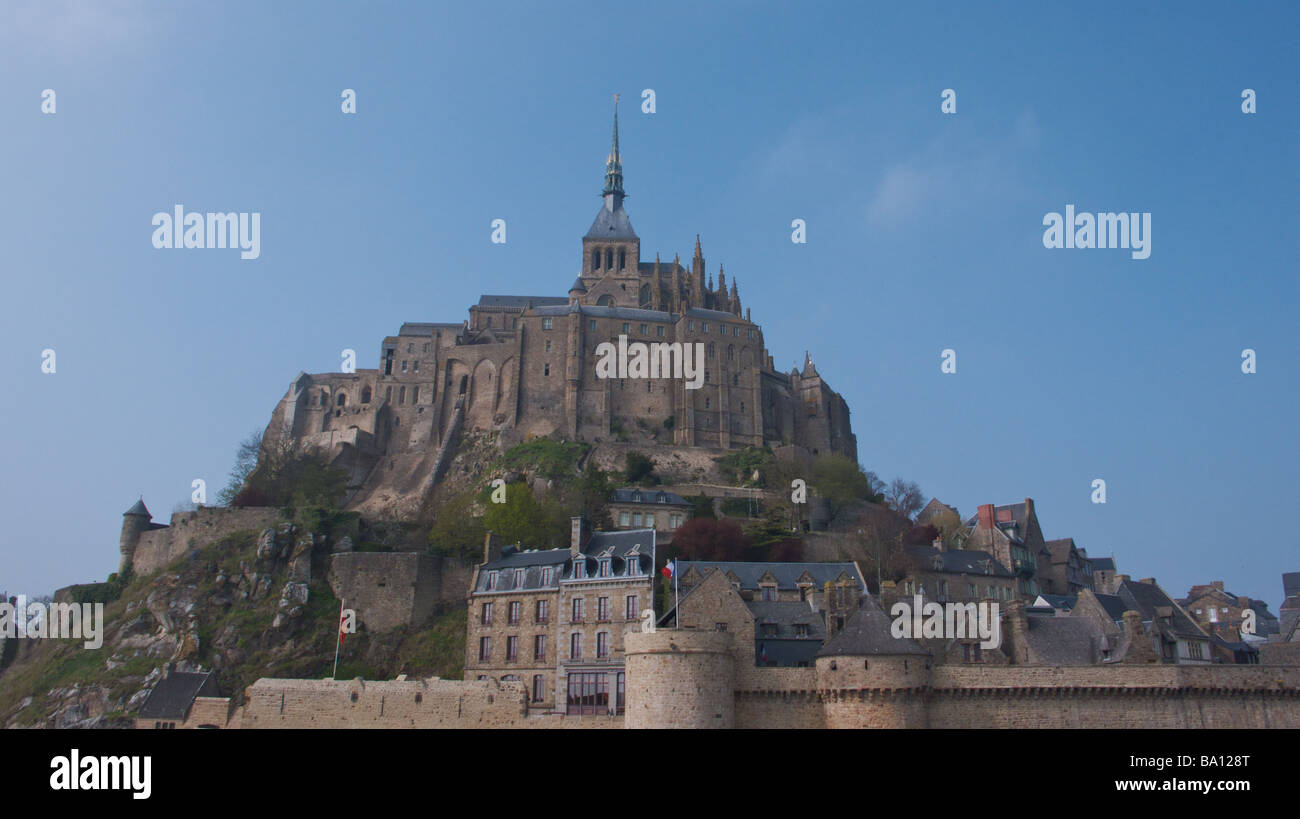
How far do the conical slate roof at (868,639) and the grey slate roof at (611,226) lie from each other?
70927mm

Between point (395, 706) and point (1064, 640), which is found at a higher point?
point (1064, 640)

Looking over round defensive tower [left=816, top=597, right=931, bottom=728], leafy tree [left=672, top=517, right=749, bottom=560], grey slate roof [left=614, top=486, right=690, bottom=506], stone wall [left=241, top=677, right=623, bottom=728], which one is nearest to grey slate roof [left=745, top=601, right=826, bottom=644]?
round defensive tower [left=816, top=597, right=931, bottom=728]

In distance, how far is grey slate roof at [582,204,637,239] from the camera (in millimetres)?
101125

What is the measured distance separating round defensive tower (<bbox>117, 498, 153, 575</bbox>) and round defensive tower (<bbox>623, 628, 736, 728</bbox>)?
4050 centimetres

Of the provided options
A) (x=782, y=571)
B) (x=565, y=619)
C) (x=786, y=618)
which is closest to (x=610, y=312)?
(x=782, y=571)

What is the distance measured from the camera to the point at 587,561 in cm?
4166

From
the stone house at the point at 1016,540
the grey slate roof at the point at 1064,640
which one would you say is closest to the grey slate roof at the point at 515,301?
the stone house at the point at 1016,540

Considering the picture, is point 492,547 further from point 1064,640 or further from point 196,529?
point 1064,640

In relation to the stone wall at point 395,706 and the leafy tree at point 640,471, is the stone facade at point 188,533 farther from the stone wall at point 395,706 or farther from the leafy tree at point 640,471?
the leafy tree at point 640,471

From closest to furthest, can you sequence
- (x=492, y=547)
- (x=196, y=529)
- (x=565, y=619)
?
(x=565, y=619) → (x=492, y=547) → (x=196, y=529)

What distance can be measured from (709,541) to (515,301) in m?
51.9

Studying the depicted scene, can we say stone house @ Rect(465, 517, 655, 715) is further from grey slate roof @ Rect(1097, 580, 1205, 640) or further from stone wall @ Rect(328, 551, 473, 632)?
grey slate roof @ Rect(1097, 580, 1205, 640)
